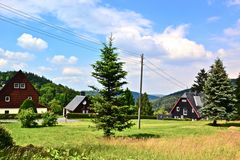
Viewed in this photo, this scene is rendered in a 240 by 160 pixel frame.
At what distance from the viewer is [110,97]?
2909 cm

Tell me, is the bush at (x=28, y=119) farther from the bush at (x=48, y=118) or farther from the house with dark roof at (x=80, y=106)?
the house with dark roof at (x=80, y=106)

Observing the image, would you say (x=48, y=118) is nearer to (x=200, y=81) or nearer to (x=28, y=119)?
(x=28, y=119)

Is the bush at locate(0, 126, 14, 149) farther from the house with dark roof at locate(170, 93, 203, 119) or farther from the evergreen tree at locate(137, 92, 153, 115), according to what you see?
the evergreen tree at locate(137, 92, 153, 115)

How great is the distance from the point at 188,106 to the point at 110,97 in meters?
63.4

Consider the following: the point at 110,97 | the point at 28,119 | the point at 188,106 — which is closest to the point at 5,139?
the point at 110,97

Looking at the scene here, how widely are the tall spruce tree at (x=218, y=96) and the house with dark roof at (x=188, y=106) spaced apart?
40.5 meters

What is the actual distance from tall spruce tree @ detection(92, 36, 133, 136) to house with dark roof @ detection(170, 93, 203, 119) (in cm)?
6213

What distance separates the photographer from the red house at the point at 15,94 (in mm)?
77812

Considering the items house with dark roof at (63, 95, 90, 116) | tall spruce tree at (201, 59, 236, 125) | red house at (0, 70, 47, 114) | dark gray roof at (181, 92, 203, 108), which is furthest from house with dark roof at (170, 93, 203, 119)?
tall spruce tree at (201, 59, 236, 125)

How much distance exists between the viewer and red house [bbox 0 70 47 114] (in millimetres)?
77812

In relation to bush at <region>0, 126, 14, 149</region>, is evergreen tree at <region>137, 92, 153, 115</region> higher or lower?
higher

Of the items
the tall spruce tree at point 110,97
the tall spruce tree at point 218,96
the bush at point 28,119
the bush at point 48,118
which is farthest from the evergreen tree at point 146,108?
the tall spruce tree at point 110,97

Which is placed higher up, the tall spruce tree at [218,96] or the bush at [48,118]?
the tall spruce tree at [218,96]

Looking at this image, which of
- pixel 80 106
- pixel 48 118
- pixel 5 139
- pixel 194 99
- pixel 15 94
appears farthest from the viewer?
pixel 80 106
